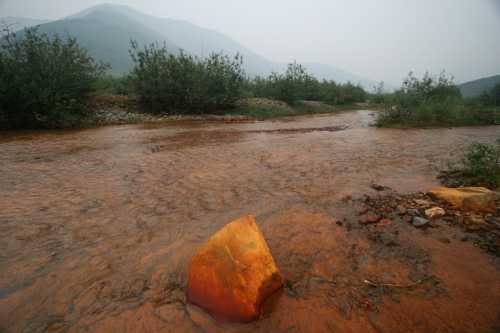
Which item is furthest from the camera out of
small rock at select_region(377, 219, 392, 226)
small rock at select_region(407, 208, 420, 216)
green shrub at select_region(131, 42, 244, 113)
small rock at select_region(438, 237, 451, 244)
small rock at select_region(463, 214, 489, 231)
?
green shrub at select_region(131, 42, 244, 113)

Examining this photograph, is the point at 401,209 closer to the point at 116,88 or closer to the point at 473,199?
the point at 473,199

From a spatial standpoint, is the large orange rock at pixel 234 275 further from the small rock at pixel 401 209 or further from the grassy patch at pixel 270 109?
the grassy patch at pixel 270 109

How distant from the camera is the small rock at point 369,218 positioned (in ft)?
6.59

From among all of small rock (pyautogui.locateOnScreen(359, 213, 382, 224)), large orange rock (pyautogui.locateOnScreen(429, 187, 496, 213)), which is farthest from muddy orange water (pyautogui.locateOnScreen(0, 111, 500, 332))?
large orange rock (pyautogui.locateOnScreen(429, 187, 496, 213))

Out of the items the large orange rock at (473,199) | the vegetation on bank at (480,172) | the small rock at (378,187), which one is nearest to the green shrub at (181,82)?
the small rock at (378,187)

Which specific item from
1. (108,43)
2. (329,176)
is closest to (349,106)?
(329,176)

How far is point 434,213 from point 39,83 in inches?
406

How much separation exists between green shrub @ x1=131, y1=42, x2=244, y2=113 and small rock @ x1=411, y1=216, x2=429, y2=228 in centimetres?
1036

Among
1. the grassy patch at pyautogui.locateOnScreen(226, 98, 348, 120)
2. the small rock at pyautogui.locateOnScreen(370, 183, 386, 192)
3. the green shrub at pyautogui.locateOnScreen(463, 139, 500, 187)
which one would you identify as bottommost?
the small rock at pyautogui.locateOnScreen(370, 183, 386, 192)

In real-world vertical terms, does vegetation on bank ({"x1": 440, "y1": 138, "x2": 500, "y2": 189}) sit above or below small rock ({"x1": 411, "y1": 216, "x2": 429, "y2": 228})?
above

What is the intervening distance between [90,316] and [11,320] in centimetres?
39

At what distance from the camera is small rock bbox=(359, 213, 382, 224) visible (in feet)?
6.59

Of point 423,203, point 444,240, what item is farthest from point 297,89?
point 444,240

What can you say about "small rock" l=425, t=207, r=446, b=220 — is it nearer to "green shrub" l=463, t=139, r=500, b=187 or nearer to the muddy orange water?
the muddy orange water
